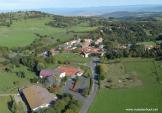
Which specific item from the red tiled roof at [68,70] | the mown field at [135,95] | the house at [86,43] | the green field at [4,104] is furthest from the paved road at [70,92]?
the house at [86,43]

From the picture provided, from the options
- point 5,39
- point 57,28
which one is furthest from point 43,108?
point 57,28

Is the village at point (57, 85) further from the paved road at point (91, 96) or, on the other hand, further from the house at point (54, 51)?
the house at point (54, 51)

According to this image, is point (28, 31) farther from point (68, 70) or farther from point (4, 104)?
point (4, 104)

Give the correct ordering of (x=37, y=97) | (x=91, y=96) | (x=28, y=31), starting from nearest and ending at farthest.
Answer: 1. (x=37, y=97)
2. (x=91, y=96)
3. (x=28, y=31)

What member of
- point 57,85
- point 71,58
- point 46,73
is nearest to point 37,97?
point 57,85

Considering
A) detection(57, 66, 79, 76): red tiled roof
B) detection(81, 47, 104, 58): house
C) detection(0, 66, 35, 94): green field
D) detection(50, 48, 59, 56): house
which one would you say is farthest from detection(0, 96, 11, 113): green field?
detection(81, 47, 104, 58): house

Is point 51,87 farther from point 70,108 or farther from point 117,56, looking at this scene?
point 117,56
